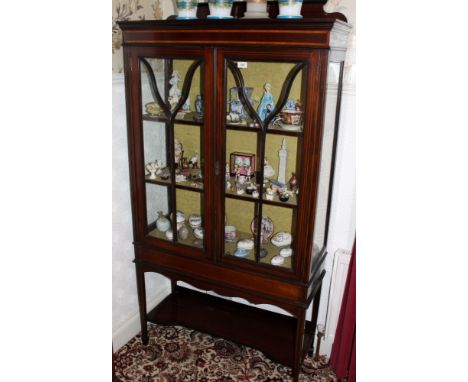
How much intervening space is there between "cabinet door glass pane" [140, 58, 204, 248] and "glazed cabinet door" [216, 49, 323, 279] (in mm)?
154

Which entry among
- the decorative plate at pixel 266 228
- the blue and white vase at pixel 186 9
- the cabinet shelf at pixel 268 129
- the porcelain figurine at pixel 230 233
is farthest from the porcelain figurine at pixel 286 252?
the blue and white vase at pixel 186 9

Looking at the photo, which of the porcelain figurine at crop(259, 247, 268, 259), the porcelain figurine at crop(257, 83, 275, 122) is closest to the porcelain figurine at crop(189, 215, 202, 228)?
the porcelain figurine at crop(259, 247, 268, 259)

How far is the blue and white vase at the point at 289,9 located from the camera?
152 cm

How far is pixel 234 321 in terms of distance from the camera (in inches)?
93.7

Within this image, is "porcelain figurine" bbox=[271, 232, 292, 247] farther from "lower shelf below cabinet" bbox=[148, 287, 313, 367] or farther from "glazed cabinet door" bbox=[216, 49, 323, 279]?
"lower shelf below cabinet" bbox=[148, 287, 313, 367]

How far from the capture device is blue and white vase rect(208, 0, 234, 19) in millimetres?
1662

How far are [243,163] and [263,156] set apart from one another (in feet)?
0.69

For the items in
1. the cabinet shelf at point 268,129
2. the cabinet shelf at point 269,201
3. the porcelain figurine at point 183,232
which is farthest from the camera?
the porcelain figurine at point 183,232

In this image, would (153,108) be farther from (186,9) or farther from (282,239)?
(282,239)

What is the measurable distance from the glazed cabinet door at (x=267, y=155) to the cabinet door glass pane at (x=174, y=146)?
0.50ft

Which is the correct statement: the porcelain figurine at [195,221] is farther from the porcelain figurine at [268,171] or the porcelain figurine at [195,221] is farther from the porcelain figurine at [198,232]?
the porcelain figurine at [268,171]
